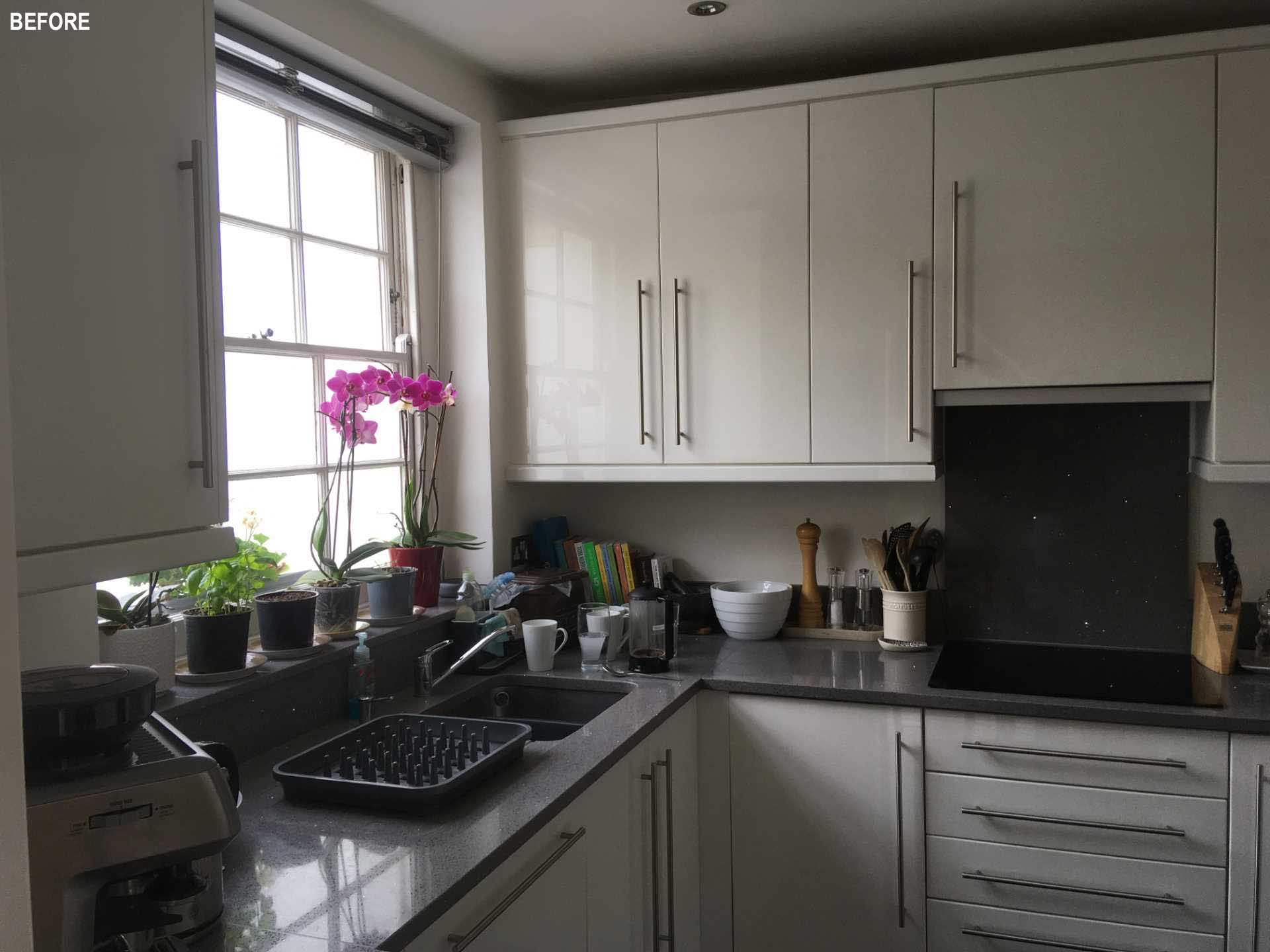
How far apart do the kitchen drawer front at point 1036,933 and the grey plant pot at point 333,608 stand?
58.8 inches

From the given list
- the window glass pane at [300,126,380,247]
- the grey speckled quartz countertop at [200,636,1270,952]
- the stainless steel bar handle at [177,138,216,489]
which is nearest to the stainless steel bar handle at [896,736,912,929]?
the grey speckled quartz countertop at [200,636,1270,952]

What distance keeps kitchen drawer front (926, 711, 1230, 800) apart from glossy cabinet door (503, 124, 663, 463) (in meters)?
1.09

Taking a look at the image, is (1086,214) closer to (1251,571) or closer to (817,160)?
(817,160)

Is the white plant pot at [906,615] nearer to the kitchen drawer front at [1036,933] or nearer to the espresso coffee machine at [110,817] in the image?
the kitchen drawer front at [1036,933]

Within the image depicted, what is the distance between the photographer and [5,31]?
Result: 106 centimetres

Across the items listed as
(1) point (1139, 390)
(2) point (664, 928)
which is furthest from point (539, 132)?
(2) point (664, 928)

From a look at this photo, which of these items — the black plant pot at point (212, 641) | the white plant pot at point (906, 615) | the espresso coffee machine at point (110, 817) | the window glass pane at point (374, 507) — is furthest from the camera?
the white plant pot at point (906, 615)

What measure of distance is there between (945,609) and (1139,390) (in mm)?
812

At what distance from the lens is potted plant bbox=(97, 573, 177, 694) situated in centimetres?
172

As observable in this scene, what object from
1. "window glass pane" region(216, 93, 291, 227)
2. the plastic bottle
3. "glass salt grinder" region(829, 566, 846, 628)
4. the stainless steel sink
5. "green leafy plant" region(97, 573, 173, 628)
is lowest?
the stainless steel sink

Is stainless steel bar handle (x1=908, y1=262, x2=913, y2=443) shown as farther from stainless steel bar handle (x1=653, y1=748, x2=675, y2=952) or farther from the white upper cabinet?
stainless steel bar handle (x1=653, y1=748, x2=675, y2=952)

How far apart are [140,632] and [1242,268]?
7.99 ft

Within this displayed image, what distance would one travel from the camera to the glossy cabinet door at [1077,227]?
7.63 feet

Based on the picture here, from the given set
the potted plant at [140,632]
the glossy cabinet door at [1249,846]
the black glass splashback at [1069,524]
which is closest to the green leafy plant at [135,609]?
the potted plant at [140,632]
